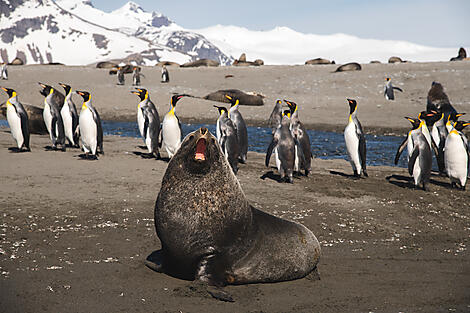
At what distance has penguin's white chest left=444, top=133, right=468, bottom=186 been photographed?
958 centimetres

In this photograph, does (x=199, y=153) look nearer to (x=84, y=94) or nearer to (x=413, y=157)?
(x=413, y=157)

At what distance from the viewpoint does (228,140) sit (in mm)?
10258

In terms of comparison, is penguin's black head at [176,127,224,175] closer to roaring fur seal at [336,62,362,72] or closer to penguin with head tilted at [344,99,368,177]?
penguin with head tilted at [344,99,368,177]

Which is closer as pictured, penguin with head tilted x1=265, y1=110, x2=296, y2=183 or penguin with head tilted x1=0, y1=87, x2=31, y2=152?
penguin with head tilted x1=265, y1=110, x2=296, y2=183

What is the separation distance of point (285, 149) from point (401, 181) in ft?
8.20

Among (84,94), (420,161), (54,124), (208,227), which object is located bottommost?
(420,161)

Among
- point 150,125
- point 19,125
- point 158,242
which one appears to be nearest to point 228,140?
point 150,125

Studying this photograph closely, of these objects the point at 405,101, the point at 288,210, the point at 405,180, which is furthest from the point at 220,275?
the point at 405,101

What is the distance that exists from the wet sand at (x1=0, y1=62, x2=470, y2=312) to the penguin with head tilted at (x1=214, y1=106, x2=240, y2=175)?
416mm

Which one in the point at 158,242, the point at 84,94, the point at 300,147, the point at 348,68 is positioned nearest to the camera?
the point at 158,242

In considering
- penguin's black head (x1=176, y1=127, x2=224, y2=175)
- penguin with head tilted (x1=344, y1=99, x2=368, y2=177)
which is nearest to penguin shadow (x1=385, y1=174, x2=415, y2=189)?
penguin with head tilted (x1=344, y1=99, x2=368, y2=177)

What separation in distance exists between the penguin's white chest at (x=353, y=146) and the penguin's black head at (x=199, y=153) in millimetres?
6220

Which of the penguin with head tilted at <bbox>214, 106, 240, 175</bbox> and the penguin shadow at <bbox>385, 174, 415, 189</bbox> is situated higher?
the penguin with head tilted at <bbox>214, 106, 240, 175</bbox>

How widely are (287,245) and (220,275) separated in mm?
742
